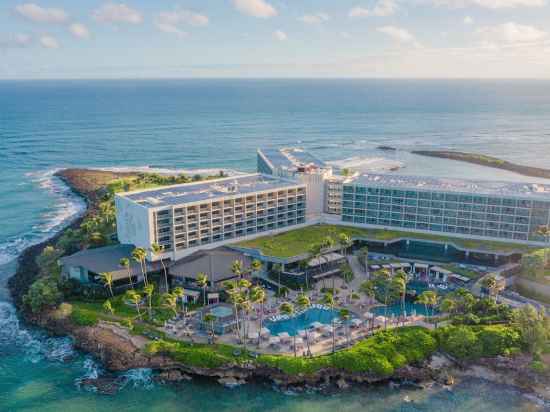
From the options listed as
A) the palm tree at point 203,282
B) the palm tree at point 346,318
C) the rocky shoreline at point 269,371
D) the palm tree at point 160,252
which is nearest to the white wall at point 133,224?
the palm tree at point 160,252

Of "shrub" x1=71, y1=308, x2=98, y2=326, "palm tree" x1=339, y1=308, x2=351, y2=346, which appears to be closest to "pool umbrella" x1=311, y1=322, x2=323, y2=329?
"palm tree" x1=339, y1=308, x2=351, y2=346

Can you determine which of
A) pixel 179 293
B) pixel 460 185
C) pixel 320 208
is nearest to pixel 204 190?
pixel 320 208

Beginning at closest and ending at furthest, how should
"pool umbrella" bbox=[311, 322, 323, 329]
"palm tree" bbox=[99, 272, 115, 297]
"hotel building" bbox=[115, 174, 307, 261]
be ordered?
"pool umbrella" bbox=[311, 322, 323, 329], "palm tree" bbox=[99, 272, 115, 297], "hotel building" bbox=[115, 174, 307, 261]

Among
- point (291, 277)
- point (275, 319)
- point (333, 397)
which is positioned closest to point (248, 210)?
point (291, 277)

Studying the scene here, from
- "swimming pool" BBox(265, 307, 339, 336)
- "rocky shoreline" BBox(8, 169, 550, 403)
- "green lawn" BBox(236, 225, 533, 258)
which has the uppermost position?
"green lawn" BBox(236, 225, 533, 258)

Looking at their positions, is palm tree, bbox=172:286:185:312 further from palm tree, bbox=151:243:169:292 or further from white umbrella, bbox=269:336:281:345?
white umbrella, bbox=269:336:281:345

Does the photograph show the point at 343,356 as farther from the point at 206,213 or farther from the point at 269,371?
the point at 206,213
